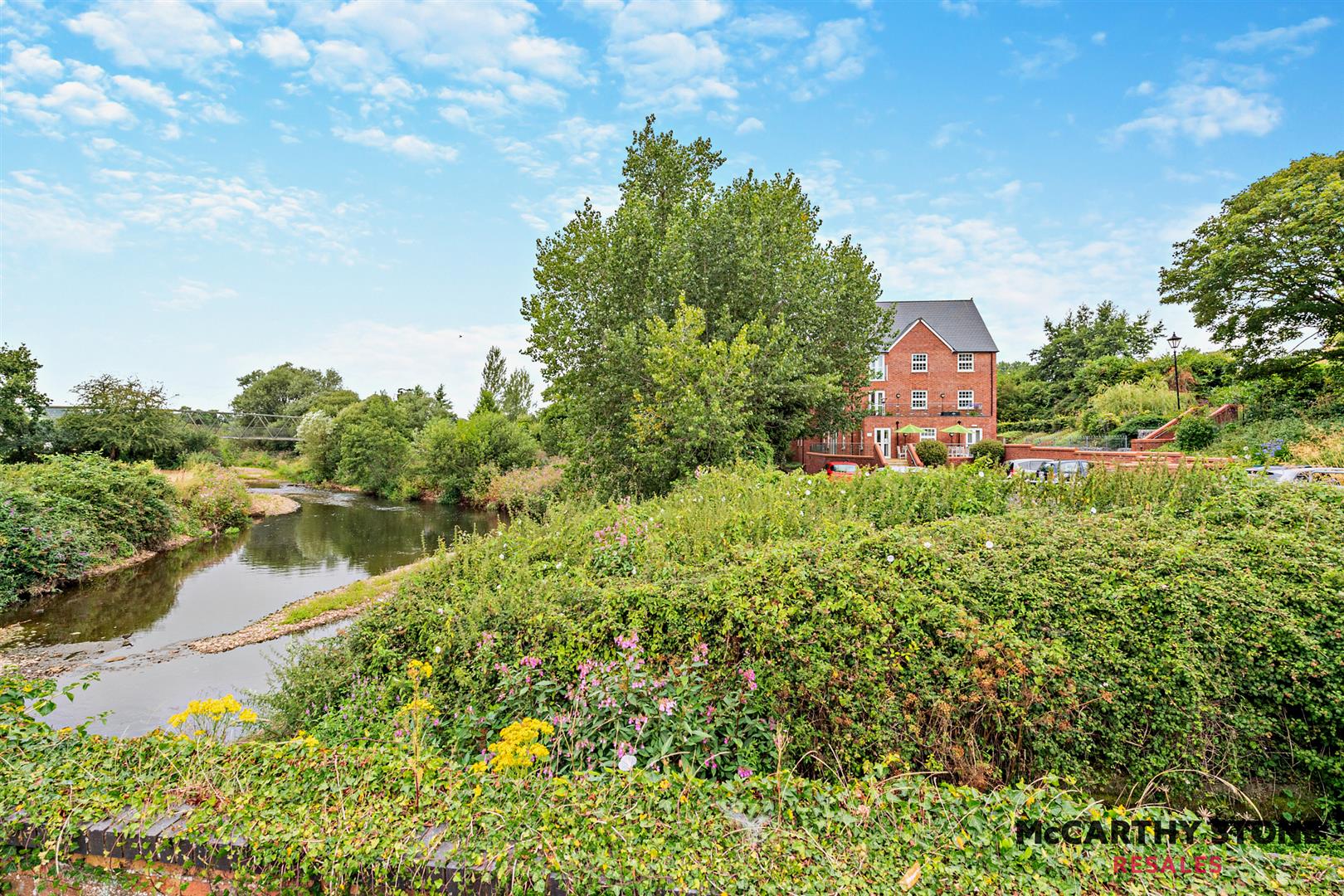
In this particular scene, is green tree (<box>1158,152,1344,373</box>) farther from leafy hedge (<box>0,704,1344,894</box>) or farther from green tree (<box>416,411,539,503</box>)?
green tree (<box>416,411,539,503</box>)

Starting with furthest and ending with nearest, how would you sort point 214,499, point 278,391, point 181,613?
point 278,391
point 214,499
point 181,613

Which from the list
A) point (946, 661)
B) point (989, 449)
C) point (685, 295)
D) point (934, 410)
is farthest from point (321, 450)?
point (946, 661)

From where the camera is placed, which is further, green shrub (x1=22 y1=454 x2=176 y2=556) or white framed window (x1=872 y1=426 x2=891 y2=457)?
white framed window (x1=872 y1=426 x2=891 y2=457)

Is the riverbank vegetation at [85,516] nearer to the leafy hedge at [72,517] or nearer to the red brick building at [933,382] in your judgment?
the leafy hedge at [72,517]

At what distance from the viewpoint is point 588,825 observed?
2.44 meters

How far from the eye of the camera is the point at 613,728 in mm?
3451

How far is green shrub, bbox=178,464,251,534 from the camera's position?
2052 centimetres

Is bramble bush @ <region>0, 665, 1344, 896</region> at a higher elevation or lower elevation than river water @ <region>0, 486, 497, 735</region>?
higher

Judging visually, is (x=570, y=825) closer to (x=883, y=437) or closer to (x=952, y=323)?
(x=883, y=437)

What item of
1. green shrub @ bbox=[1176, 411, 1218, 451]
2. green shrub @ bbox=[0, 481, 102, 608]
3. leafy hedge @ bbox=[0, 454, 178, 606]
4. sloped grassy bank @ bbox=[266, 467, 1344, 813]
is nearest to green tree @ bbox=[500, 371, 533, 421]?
leafy hedge @ bbox=[0, 454, 178, 606]

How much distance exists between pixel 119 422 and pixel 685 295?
26523mm

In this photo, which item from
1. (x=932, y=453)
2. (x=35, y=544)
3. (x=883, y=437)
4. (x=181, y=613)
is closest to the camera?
(x=181, y=613)

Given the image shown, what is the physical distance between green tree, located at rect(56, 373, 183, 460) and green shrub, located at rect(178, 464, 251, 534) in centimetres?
531

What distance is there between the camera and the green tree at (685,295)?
16188 mm
